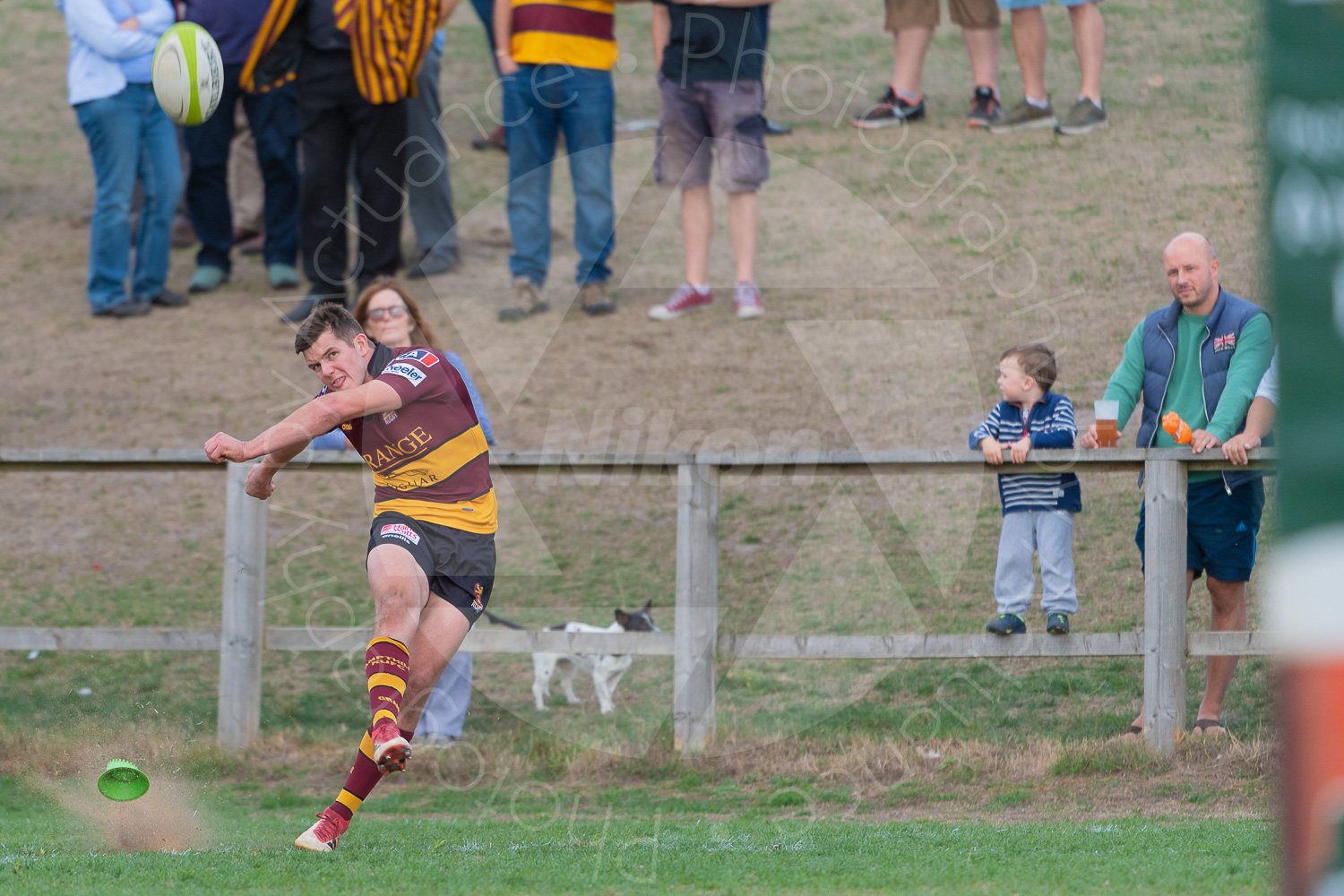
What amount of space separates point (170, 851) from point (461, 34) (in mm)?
16638

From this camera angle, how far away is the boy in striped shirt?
7008 mm

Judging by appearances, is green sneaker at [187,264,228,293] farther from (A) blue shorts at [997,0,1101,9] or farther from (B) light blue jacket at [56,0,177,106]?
(A) blue shorts at [997,0,1101,9]

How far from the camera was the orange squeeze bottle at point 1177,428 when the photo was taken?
692 centimetres

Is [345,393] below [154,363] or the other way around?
the other way around

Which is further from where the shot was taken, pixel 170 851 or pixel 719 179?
pixel 719 179

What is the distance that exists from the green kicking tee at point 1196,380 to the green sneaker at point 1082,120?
6.50 meters

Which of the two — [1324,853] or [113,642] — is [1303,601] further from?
[113,642]

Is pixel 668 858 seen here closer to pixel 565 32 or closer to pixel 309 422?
pixel 309 422

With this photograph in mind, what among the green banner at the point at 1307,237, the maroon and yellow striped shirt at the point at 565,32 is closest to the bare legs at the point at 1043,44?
the maroon and yellow striped shirt at the point at 565,32

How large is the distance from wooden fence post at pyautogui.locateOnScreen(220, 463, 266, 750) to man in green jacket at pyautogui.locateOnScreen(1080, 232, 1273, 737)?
172 inches

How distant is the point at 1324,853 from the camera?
175 cm

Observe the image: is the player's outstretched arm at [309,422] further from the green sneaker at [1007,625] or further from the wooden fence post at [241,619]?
the green sneaker at [1007,625]

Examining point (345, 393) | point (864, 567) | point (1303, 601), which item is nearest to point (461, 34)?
point (864, 567)

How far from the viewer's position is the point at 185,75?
792 centimetres
